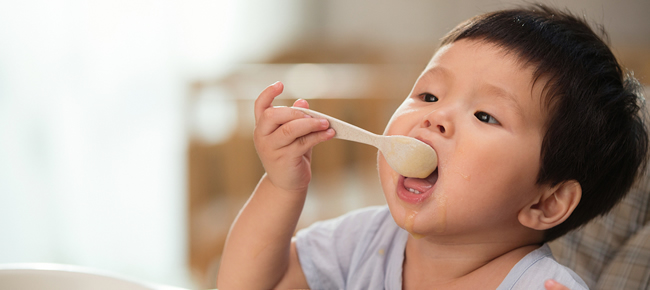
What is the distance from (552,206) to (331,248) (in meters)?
0.33

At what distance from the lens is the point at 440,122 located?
0.64 m

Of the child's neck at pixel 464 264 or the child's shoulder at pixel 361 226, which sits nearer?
the child's neck at pixel 464 264

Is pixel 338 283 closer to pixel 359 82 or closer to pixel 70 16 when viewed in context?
pixel 359 82

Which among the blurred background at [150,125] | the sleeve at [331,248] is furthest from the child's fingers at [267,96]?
the blurred background at [150,125]

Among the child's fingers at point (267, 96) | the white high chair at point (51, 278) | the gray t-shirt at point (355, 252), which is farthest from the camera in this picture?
the gray t-shirt at point (355, 252)

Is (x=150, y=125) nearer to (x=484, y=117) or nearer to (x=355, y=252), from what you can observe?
(x=355, y=252)

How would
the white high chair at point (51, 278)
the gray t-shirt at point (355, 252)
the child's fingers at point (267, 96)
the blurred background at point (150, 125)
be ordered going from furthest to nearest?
the blurred background at point (150, 125), the gray t-shirt at point (355, 252), the child's fingers at point (267, 96), the white high chair at point (51, 278)

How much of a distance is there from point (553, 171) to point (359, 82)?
1.50 metres

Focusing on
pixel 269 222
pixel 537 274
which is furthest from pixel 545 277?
pixel 269 222

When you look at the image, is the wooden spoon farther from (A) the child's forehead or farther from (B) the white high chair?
(B) the white high chair

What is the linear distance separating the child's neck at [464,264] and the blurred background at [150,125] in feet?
4.36

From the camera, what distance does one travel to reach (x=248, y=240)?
784 mm

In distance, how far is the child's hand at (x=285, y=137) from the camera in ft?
2.12

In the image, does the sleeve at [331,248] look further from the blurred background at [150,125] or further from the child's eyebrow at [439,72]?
the blurred background at [150,125]
